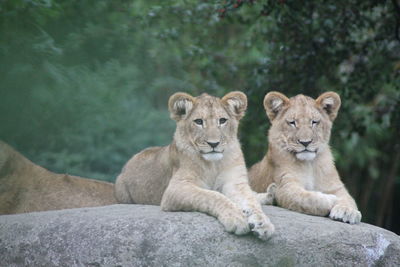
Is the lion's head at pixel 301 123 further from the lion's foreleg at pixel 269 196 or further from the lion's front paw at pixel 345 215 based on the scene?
the lion's front paw at pixel 345 215

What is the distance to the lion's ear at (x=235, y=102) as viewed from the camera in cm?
611

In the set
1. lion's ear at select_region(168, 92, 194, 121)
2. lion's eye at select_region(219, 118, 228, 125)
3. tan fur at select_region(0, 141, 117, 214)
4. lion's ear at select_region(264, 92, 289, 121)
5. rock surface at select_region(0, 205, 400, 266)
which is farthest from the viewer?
tan fur at select_region(0, 141, 117, 214)

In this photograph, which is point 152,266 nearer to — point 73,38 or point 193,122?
point 193,122

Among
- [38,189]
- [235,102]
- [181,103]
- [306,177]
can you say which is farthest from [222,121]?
[38,189]

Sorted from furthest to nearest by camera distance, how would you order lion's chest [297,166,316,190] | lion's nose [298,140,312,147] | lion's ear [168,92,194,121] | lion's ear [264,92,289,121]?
lion's ear [264,92,289,121], lion's chest [297,166,316,190], lion's nose [298,140,312,147], lion's ear [168,92,194,121]

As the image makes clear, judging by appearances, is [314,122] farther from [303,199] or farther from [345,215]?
[345,215]

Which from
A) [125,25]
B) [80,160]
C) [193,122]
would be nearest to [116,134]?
[80,160]

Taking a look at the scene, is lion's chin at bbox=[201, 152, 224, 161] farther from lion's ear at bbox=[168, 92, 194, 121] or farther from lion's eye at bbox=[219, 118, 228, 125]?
lion's ear at bbox=[168, 92, 194, 121]

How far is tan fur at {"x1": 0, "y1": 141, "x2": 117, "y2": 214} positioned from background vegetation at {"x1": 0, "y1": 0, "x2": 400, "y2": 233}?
0.34m

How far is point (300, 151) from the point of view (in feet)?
20.7

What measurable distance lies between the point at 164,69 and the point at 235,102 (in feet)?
19.9

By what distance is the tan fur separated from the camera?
7.32 m

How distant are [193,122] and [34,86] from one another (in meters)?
1.37

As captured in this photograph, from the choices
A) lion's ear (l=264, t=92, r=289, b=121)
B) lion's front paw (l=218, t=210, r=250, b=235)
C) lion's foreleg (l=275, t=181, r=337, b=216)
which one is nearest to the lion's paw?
lion's foreleg (l=275, t=181, r=337, b=216)
